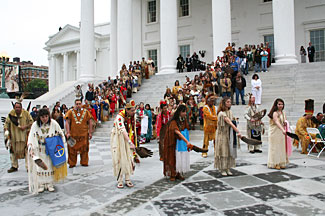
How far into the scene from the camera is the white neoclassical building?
1772 centimetres

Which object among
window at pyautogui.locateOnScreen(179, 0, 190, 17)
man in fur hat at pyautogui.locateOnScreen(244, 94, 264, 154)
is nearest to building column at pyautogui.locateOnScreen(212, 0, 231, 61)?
window at pyautogui.locateOnScreen(179, 0, 190, 17)

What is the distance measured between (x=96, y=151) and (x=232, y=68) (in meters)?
9.09

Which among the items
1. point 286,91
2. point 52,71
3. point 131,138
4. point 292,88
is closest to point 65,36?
point 52,71

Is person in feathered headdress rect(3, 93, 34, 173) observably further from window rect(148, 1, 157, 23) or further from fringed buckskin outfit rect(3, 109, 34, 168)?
window rect(148, 1, 157, 23)

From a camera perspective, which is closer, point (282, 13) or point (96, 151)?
point (96, 151)

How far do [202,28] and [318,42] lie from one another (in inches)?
393

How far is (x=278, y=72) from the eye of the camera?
51.9 feet

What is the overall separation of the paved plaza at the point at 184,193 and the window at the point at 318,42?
18.3 metres

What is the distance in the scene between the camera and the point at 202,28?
26000 mm

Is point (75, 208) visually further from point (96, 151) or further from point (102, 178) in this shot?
point (96, 151)

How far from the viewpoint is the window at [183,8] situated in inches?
1061

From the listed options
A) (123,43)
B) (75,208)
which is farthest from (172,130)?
(123,43)

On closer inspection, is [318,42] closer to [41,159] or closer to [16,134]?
[16,134]

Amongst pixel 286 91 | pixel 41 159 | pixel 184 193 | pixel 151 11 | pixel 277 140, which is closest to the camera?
pixel 184 193
